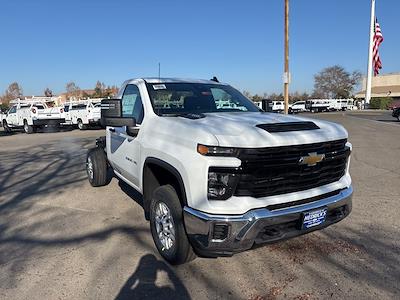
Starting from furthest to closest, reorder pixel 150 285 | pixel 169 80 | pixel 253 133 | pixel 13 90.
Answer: pixel 13 90 → pixel 169 80 → pixel 150 285 → pixel 253 133

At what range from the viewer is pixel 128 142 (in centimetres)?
517

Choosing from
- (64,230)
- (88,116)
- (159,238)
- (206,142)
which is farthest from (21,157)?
(88,116)

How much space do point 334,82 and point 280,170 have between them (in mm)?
100238

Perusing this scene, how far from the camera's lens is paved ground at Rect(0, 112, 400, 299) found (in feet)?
11.8

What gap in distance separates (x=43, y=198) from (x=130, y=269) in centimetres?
352

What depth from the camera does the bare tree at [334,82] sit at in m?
96.1

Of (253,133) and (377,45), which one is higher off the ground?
(377,45)

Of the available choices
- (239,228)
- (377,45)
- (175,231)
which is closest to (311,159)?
(239,228)

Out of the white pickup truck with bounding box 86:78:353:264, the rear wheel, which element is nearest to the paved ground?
the white pickup truck with bounding box 86:78:353:264

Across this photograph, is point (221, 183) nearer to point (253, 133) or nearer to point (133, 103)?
point (253, 133)

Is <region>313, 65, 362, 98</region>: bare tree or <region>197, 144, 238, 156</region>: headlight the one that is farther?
<region>313, 65, 362, 98</region>: bare tree

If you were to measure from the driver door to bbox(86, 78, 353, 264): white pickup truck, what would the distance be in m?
0.18

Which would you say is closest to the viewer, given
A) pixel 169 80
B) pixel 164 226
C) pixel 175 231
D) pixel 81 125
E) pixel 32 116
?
pixel 175 231

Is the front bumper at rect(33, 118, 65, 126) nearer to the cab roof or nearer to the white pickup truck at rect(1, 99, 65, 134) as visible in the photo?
the white pickup truck at rect(1, 99, 65, 134)
